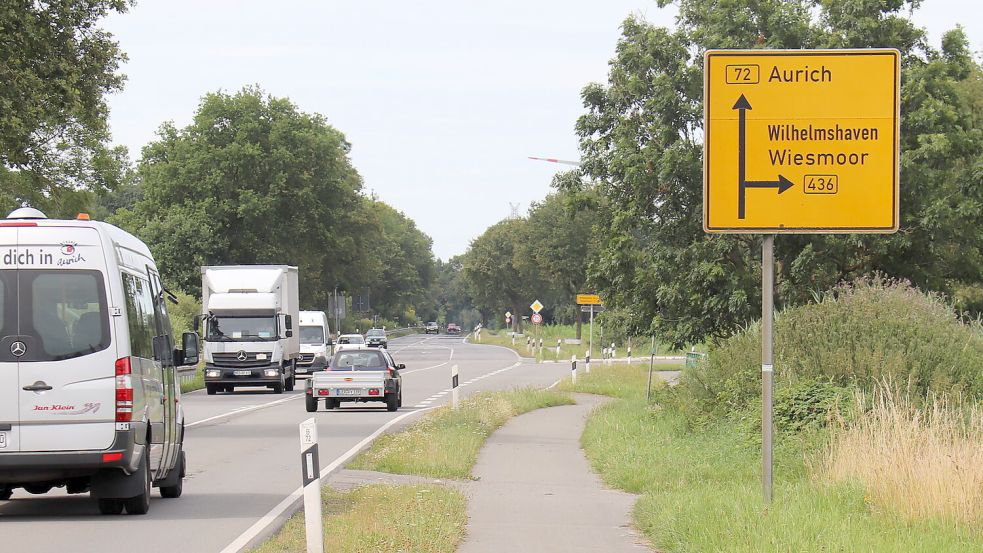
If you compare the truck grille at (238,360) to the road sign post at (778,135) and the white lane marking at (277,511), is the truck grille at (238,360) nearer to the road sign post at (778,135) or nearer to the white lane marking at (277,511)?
the white lane marking at (277,511)

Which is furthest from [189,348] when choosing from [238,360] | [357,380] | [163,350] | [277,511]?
[238,360]

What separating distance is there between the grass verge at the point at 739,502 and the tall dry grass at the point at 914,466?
149mm

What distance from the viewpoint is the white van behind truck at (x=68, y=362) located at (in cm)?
1173

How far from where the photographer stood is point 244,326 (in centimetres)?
4175

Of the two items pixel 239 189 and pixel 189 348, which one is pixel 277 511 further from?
pixel 239 189

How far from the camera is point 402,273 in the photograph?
163875mm

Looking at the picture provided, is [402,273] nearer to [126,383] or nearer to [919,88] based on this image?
[919,88]

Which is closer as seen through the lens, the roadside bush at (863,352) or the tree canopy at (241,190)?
the roadside bush at (863,352)

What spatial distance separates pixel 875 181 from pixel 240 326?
32.4 metres

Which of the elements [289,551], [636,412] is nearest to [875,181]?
[289,551]

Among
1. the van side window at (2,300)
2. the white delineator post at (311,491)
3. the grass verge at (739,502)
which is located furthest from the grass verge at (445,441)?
the white delineator post at (311,491)

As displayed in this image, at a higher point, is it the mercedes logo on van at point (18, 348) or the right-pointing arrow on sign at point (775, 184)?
the right-pointing arrow on sign at point (775, 184)

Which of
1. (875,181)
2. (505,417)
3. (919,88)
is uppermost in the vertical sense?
(919,88)

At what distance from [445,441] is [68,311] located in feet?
29.4
